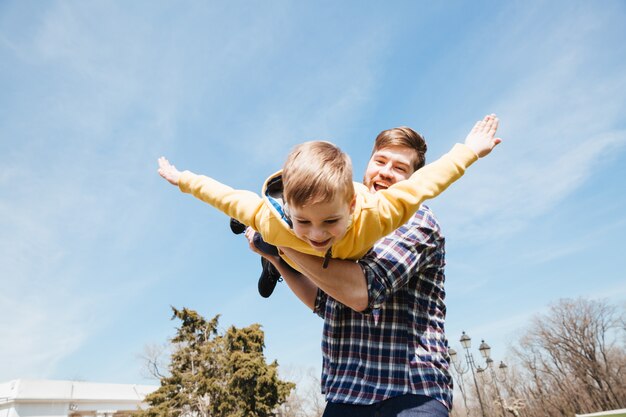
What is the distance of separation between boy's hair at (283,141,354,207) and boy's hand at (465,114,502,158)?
0.74 meters

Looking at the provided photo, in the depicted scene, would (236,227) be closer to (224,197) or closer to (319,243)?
(224,197)

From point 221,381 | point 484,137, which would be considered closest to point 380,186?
point 484,137

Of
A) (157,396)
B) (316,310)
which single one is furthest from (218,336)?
(316,310)

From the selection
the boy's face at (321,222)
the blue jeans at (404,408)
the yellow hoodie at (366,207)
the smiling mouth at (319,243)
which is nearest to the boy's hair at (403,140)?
the yellow hoodie at (366,207)

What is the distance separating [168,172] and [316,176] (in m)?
1.19

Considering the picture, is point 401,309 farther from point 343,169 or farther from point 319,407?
point 319,407

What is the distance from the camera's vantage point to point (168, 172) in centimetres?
255

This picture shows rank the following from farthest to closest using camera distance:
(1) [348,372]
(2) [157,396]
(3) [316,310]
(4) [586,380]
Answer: (4) [586,380] → (2) [157,396] → (3) [316,310] → (1) [348,372]

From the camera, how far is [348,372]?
1.90 m

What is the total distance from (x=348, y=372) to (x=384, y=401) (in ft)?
0.69

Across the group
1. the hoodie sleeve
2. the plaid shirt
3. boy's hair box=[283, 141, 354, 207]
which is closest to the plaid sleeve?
the plaid shirt

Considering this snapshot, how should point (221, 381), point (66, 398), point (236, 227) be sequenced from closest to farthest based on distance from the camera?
1. point (236, 227)
2. point (221, 381)
3. point (66, 398)

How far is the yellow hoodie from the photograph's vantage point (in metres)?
1.83

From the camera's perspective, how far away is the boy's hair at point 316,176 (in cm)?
181
